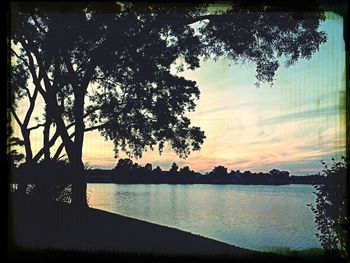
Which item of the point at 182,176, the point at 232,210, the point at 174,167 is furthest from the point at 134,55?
the point at 232,210

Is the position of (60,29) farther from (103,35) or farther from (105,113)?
(105,113)

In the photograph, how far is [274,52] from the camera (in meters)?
5.66

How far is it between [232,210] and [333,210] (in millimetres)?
964

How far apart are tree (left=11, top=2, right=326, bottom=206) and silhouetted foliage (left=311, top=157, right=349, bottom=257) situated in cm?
111

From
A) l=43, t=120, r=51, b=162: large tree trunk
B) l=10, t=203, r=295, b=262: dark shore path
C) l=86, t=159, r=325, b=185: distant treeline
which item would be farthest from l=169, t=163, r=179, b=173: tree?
l=43, t=120, r=51, b=162: large tree trunk

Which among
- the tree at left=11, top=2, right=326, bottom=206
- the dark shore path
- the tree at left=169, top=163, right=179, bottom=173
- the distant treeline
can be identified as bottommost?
the dark shore path

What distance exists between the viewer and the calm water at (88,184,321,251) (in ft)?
18.0

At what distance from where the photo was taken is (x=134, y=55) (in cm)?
580

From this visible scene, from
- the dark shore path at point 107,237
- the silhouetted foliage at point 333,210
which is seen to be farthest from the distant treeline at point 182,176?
the dark shore path at point 107,237

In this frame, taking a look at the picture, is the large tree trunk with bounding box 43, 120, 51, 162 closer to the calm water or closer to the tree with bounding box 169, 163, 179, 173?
the calm water

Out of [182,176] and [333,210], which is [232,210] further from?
[333,210]


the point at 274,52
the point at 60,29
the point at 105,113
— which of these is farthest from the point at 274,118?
the point at 60,29

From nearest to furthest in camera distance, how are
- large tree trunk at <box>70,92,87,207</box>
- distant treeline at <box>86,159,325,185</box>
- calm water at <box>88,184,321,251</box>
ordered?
1. calm water at <box>88,184,321,251</box>
2. distant treeline at <box>86,159,325,185</box>
3. large tree trunk at <box>70,92,87,207</box>

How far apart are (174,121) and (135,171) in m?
0.64
